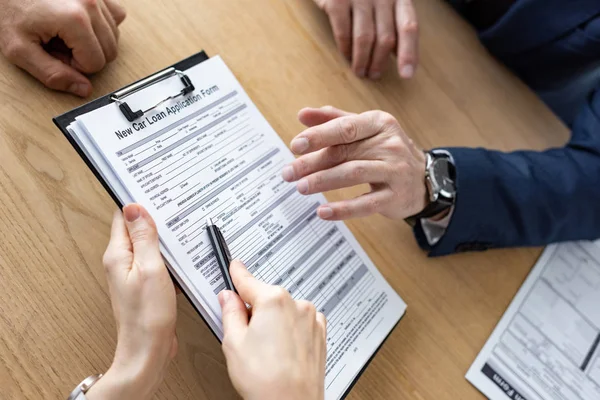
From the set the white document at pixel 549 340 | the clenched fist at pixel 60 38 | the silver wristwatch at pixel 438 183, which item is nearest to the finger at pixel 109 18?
the clenched fist at pixel 60 38

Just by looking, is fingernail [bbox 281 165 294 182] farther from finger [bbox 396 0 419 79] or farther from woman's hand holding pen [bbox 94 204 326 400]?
finger [bbox 396 0 419 79]

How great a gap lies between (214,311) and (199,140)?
0.67 ft

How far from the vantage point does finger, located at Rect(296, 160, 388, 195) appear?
587 mm

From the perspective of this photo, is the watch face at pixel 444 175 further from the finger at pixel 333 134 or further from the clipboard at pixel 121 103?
the clipboard at pixel 121 103

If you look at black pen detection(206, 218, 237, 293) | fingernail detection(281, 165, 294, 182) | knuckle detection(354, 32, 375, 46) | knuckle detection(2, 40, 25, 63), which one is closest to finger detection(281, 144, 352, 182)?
fingernail detection(281, 165, 294, 182)

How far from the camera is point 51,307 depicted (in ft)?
1.58

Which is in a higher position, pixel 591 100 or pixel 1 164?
pixel 1 164

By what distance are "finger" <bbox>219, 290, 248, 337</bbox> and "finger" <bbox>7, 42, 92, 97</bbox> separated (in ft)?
1.07

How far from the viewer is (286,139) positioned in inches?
26.3

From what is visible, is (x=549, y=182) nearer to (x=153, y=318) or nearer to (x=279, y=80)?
(x=279, y=80)

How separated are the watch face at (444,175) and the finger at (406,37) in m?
0.18

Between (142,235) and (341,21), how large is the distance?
510 mm

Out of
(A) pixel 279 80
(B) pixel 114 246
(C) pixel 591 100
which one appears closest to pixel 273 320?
(B) pixel 114 246

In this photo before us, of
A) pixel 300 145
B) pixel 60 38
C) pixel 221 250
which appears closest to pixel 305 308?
pixel 221 250
